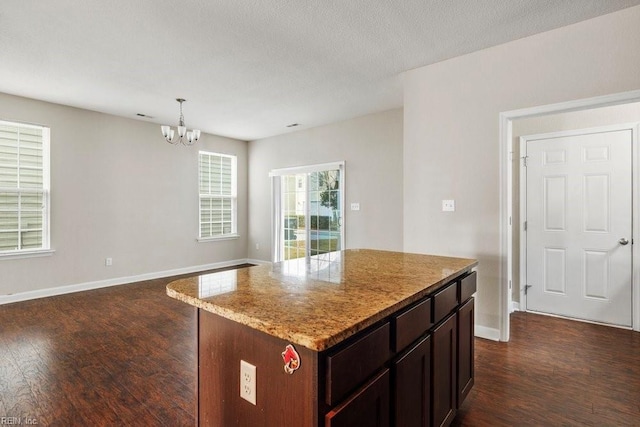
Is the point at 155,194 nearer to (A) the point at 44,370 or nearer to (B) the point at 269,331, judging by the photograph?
(A) the point at 44,370

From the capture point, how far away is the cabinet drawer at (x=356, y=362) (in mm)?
878

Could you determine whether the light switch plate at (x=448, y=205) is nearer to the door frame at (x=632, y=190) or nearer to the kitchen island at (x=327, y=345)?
the door frame at (x=632, y=190)

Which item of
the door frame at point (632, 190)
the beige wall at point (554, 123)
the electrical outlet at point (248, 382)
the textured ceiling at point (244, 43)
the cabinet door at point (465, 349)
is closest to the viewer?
the electrical outlet at point (248, 382)

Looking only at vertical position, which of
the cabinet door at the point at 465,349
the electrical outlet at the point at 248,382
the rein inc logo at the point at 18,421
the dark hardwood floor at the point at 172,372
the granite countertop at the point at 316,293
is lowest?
the rein inc logo at the point at 18,421

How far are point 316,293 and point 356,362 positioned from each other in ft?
1.08

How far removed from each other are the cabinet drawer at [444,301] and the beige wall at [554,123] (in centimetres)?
262

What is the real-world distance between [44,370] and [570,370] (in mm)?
3913

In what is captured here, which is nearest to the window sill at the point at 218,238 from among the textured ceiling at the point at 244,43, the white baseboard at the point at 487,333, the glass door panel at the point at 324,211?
the glass door panel at the point at 324,211

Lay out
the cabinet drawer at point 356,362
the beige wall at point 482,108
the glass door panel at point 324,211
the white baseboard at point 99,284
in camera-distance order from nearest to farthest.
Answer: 1. the cabinet drawer at point 356,362
2. the beige wall at point 482,108
3. the white baseboard at point 99,284
4. the glass door panel at point 324,211

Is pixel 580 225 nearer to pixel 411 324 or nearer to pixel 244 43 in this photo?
pixel 411 324

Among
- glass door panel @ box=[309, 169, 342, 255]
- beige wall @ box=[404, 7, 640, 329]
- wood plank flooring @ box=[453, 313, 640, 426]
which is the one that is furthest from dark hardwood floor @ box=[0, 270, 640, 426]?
glass door panel @ box=[309, 169, 342, 255]

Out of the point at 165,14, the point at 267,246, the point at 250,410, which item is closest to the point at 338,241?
the point at 267,246

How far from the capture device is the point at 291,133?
625 centimetres

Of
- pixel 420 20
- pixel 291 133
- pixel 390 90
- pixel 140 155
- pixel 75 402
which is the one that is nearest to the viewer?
pixel 75 402
